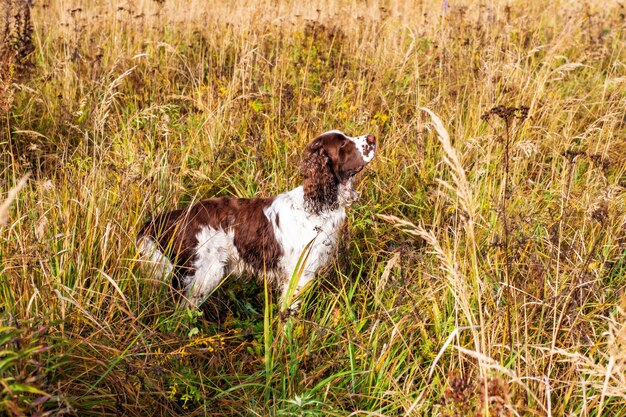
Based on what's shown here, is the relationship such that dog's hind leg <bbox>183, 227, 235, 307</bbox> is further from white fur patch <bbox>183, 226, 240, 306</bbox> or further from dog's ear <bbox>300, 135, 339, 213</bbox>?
dog's ear <bbox>300, 135, 339, 213</bbox>

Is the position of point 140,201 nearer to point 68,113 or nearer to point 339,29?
point 68,113

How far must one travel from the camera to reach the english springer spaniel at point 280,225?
11.5 ft

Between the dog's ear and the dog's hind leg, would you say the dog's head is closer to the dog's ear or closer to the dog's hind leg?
the dog's ear

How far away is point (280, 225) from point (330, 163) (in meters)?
0.48

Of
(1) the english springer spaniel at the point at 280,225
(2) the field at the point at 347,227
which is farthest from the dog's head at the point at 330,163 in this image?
(2) the field at the point at 347,227

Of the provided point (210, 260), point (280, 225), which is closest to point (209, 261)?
point (210, 260)

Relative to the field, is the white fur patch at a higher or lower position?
lower

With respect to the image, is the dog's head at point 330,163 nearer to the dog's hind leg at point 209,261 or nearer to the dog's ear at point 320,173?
the dog's ear at point 320,173

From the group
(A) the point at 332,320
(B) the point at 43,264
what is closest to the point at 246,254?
(A) the point at 332,320

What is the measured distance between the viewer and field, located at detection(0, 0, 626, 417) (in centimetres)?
219

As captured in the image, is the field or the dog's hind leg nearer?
the field

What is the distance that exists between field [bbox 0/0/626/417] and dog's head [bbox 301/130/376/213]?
271 millimetres

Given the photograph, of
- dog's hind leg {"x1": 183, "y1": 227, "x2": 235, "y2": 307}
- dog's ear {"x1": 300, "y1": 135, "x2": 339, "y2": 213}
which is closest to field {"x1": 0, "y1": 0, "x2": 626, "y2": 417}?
dog's hind leg {"x1": 183, "y1": 227, "x2": 235, "y2": 307}

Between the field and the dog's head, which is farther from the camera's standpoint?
the dog's head
